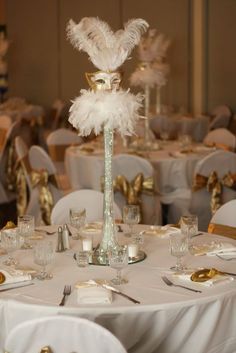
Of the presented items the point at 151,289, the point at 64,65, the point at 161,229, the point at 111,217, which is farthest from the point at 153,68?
the point at 64,65

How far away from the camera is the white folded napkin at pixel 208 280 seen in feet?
8.27

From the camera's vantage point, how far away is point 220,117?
8938mm

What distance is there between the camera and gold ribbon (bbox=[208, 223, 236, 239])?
338 cm

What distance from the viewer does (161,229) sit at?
330 cm

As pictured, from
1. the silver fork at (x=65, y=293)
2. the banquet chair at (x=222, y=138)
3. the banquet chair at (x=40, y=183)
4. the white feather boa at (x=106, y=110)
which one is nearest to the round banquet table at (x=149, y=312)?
the silver fork at (x=65, y=293)

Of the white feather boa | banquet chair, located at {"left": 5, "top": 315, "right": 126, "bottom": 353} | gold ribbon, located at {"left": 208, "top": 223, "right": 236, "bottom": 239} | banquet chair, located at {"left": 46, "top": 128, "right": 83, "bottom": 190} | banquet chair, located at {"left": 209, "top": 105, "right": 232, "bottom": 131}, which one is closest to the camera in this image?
banquet chair, located at {"left": 5, "top": 315, "right": 126, "bottom": 353}

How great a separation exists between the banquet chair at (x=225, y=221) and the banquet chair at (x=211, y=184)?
142cm

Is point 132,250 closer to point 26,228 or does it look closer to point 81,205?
point 26,228

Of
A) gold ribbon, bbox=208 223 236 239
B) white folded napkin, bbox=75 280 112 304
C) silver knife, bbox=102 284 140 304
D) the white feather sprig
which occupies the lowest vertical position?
gold ribbon, bbox=208 223 236 239

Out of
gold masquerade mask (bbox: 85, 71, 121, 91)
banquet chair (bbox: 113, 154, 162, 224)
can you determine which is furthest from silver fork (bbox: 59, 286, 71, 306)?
banquet chair (bbox: 113, 154, 162, 224)

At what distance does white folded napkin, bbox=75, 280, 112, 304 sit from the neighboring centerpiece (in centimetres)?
34

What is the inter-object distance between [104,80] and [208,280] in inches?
36.1

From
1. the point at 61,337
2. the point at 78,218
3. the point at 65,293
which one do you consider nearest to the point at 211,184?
the point at 78,218

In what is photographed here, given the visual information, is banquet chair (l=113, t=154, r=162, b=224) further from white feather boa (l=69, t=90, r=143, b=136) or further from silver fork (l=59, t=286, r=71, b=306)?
silver fork (l=59, t=286, r=71, b=306)
